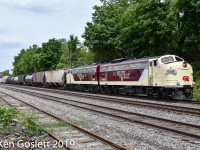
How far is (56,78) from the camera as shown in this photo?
49094mm

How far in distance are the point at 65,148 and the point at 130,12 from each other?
30.4m

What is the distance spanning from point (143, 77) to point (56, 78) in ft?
88.4

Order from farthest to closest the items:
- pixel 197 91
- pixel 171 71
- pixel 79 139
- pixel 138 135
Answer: pixel 197 91
pixel 171 71
pixel 138 135
pixel 79 139

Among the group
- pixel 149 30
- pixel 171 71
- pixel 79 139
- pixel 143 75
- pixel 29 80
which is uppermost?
pixel 149 30

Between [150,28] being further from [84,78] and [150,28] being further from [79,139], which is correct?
[79,139]

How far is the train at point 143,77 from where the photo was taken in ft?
69.8

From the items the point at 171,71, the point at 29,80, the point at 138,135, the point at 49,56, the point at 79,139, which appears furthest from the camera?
the point at 49,56

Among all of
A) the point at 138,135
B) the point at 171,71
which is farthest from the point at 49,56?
the point at 138,135

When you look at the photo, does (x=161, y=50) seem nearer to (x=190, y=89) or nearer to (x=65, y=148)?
(x=190, y=89)

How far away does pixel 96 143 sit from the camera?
9.19 metres

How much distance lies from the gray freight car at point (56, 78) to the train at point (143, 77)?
733 cm

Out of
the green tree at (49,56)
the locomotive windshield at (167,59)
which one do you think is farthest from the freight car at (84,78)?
the green tree at (49,56)

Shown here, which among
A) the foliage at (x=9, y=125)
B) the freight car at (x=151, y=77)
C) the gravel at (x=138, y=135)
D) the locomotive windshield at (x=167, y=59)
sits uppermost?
the locomotive windshield at (x=167, y=59)

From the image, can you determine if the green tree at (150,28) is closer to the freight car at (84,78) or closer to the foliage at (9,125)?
the freight car at (84,78)
